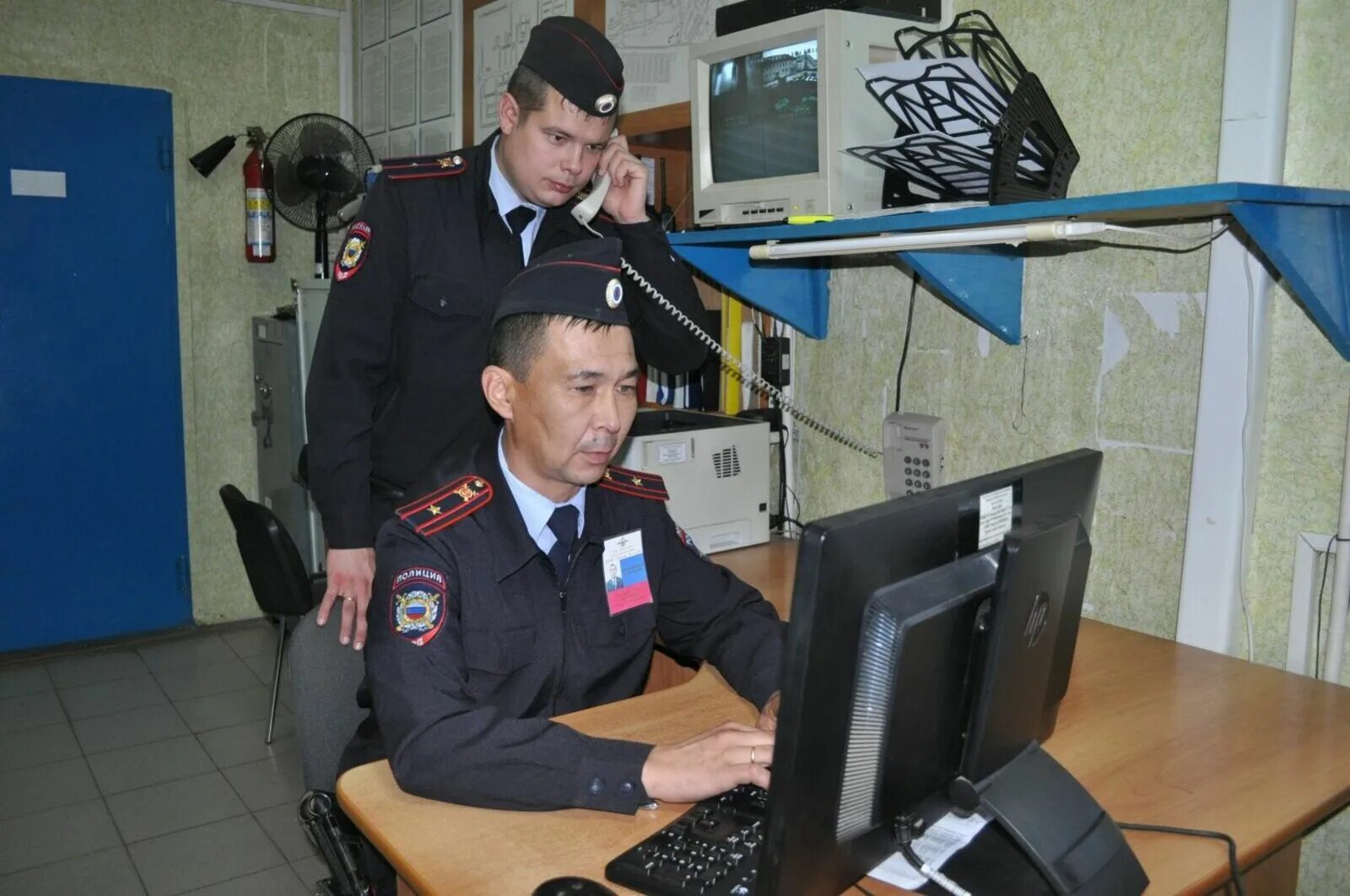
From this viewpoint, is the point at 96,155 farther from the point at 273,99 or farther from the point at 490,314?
the point at 490,314

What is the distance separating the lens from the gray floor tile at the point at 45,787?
2949mm

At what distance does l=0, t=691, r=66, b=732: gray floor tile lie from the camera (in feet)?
11.5

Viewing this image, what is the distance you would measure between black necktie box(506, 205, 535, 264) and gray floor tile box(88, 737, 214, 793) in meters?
2.14

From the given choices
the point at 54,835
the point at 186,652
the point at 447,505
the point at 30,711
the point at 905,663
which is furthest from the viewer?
the point at 186,652

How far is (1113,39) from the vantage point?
70.6 inches

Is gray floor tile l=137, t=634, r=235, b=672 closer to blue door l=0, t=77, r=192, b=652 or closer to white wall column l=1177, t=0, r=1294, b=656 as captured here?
blue door l=0, t=77, r=192, b=652

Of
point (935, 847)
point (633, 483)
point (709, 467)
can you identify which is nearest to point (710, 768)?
point (935, 847)

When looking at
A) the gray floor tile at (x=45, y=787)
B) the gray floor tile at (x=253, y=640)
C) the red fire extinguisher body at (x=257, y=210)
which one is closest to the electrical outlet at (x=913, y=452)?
the gray floor tile at (x=45, y=787)

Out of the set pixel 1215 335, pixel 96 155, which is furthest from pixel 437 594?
pixel 96 155

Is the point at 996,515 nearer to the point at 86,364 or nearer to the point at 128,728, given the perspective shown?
the point at 128,728

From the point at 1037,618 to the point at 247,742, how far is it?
3.12 meters

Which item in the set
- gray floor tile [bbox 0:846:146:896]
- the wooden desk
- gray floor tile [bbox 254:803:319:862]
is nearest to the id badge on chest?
the wooden desk

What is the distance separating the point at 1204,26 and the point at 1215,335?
498 mm

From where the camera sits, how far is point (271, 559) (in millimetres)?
2955
